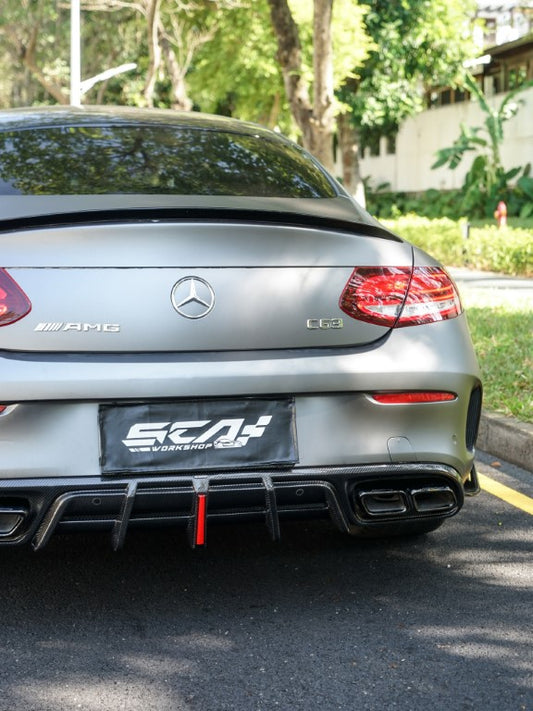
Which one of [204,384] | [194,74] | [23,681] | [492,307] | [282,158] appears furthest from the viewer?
[194,74]

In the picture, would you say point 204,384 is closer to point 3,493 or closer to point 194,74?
point 3,493

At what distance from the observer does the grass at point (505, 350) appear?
669 centimetres

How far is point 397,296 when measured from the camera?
3623 mm

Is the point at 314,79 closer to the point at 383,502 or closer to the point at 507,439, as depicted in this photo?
the point at 507,439

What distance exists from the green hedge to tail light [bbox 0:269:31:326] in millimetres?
14737

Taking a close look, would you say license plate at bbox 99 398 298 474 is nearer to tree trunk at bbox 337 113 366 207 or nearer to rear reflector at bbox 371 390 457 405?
rear reflector at bbox 371 390 457 405

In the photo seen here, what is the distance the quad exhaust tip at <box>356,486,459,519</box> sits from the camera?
11.8 ft

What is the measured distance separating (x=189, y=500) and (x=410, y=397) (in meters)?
0.75

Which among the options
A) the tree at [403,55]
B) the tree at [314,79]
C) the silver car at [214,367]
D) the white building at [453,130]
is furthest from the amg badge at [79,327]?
the white building at [453,130]

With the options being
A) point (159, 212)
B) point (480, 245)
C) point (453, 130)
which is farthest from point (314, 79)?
point (453, 130)

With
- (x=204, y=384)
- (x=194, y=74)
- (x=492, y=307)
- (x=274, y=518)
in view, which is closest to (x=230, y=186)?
(x=204, y=384)

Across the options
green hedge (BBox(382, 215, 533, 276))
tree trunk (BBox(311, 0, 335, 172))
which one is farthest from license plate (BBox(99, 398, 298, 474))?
green hedge (BBox(382, 215, 533, 276))

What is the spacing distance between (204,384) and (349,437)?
47 cm

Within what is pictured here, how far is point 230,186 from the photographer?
397cm
